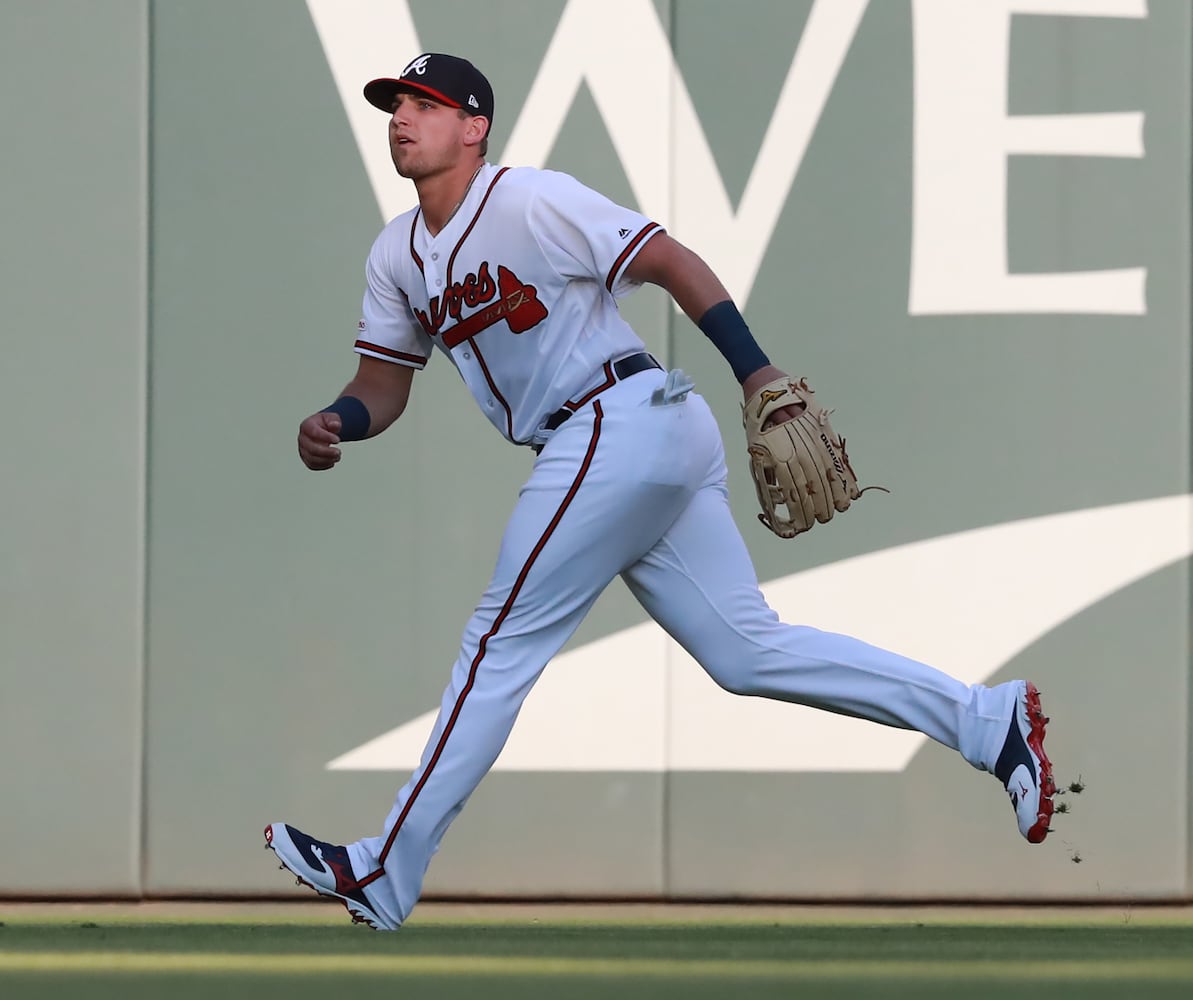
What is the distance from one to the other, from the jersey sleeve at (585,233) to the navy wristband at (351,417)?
510 millimetres

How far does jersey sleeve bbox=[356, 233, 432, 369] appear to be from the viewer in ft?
9.66

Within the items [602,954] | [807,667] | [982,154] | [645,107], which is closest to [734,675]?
[807,667]

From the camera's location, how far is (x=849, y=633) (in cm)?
401

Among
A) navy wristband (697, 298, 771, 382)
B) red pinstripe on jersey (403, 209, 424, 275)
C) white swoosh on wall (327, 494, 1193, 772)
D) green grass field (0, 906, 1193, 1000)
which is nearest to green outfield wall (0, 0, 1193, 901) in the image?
white swoosh on wall (327, 494, 1193, 772)

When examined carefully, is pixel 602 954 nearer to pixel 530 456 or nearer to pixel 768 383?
pixel 530 456

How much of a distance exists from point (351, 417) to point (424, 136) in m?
0.56

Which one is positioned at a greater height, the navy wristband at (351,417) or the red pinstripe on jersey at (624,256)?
the red pinstripe on jersey at (624,256)

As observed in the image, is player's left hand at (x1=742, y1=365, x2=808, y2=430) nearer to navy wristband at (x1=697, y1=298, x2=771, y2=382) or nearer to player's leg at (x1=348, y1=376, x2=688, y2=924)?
navy wristband at (x1=697, y1=298, x2=771, y2=382)

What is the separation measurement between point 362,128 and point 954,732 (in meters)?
2.31

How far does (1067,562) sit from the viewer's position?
4047 mm

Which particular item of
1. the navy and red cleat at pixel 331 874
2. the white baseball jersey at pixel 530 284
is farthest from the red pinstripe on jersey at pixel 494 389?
the navy and red cleat at pixel 331 874

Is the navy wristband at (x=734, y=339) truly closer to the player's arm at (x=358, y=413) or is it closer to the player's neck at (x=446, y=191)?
the player's neck at (x=446, y=191)

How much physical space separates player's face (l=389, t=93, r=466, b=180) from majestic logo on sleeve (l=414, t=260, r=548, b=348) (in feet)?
0.74

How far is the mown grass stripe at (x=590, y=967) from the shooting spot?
318cm
